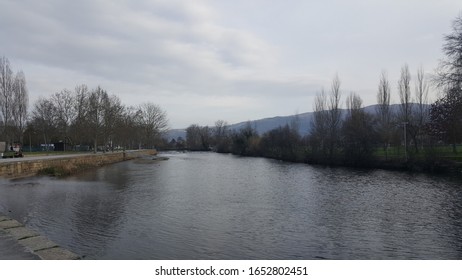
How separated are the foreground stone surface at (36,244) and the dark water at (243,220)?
120 centimetres

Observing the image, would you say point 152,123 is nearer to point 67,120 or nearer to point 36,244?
point 67,120

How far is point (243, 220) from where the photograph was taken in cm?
1328

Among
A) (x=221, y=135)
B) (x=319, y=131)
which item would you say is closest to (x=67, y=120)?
(x=319, y=131)

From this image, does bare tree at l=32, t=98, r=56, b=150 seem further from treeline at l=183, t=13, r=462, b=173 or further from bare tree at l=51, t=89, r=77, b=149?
treeline at l=183, t=13, r=462, b=173

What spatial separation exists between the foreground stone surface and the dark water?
1.20 m

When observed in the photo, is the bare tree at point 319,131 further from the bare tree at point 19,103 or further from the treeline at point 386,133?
the bare tree at point 19,103

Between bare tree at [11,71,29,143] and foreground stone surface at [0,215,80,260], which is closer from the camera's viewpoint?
foreground stone surface at [0,215,80,260]

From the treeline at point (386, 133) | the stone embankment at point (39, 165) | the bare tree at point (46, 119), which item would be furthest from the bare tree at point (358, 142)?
the bare tree at point (46, 119)

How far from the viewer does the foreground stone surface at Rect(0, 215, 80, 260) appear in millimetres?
7352

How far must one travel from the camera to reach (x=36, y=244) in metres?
8.01

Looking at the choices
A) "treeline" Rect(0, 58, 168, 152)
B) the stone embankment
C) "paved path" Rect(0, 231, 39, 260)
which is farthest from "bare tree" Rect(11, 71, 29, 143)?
"paved path" Rect(0, 231, 39, 260)

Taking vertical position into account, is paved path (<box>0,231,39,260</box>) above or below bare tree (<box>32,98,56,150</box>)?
below

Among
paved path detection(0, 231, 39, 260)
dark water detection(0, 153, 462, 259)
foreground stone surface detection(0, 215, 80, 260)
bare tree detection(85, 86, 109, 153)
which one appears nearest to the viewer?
paved path detection(0, 231, 39, 260)

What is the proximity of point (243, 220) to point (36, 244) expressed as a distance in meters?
7.13
